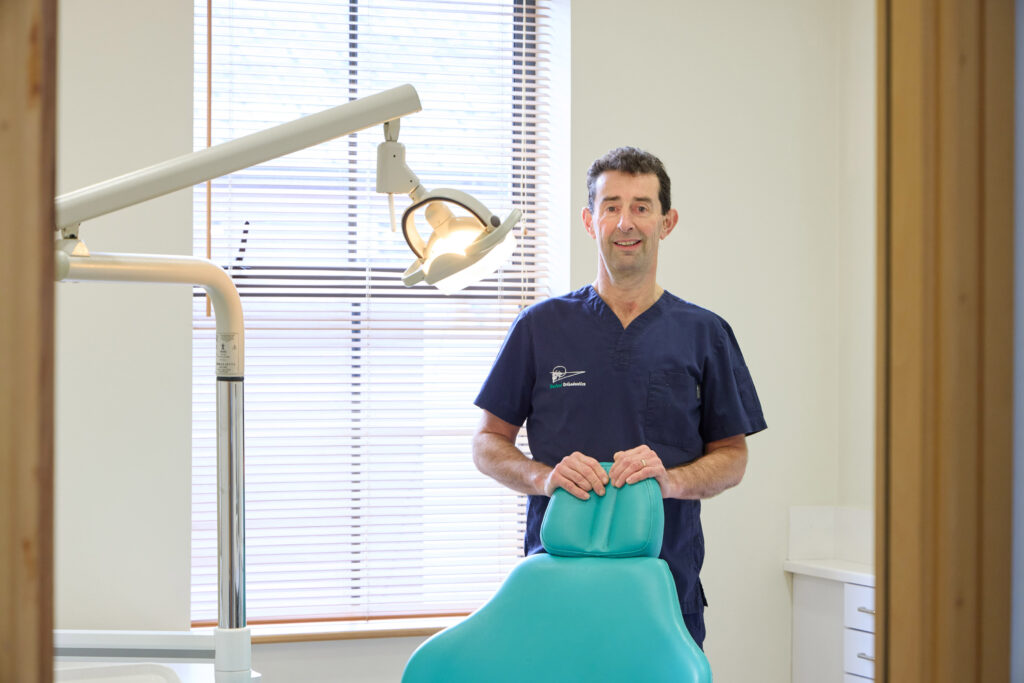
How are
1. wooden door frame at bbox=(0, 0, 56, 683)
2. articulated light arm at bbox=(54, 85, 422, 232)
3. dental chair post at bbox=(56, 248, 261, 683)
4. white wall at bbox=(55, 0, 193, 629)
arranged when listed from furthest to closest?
white wall at bbox=(55, 0, 193, 629) < dental chair post at bbox=(56, 248, 261, 683) < articulated light arm at bbox=(54, 85, 422, 232) < wooden door frame at bbox=(0, 0, 56, 683)

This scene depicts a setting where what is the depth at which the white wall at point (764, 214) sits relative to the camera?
286 centimetres

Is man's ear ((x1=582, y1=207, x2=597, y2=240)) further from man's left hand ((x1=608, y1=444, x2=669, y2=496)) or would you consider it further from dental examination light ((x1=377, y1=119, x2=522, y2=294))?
dental examination light ((x1=377, y1=119, x2=522, y2=294))

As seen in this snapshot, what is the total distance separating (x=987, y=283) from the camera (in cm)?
71

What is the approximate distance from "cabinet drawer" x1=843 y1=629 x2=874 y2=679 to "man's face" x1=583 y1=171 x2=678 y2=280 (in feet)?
4.42

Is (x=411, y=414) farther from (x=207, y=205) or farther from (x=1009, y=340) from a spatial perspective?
(x=1009, y=340)

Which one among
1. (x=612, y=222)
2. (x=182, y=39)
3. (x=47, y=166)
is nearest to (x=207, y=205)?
(x=182, y=39)

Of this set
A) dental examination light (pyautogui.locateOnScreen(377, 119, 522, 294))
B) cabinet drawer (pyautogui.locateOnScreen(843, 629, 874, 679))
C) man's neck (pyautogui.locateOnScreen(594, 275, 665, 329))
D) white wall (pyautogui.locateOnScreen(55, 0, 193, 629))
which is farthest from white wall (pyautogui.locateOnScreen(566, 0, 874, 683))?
dental examination light (pyautogui.locateOnScreen(377, 119, 522, 294))

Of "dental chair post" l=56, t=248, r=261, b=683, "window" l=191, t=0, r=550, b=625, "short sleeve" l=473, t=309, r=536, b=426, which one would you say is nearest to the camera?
"dental chair post" l=56, t=248, r=261, b=683

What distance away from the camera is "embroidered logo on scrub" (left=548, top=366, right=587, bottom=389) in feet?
6.52

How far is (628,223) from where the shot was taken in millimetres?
1981

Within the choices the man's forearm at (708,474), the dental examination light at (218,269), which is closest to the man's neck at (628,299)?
the man's forearm at (708,474)

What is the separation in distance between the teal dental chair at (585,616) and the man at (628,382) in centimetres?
32

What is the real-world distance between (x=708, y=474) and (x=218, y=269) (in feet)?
3.53

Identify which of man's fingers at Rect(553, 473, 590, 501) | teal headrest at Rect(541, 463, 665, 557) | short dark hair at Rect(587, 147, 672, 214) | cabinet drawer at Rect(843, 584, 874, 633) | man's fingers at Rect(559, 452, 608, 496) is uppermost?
short dark hair at Rect(587, 147, 672, 214)
